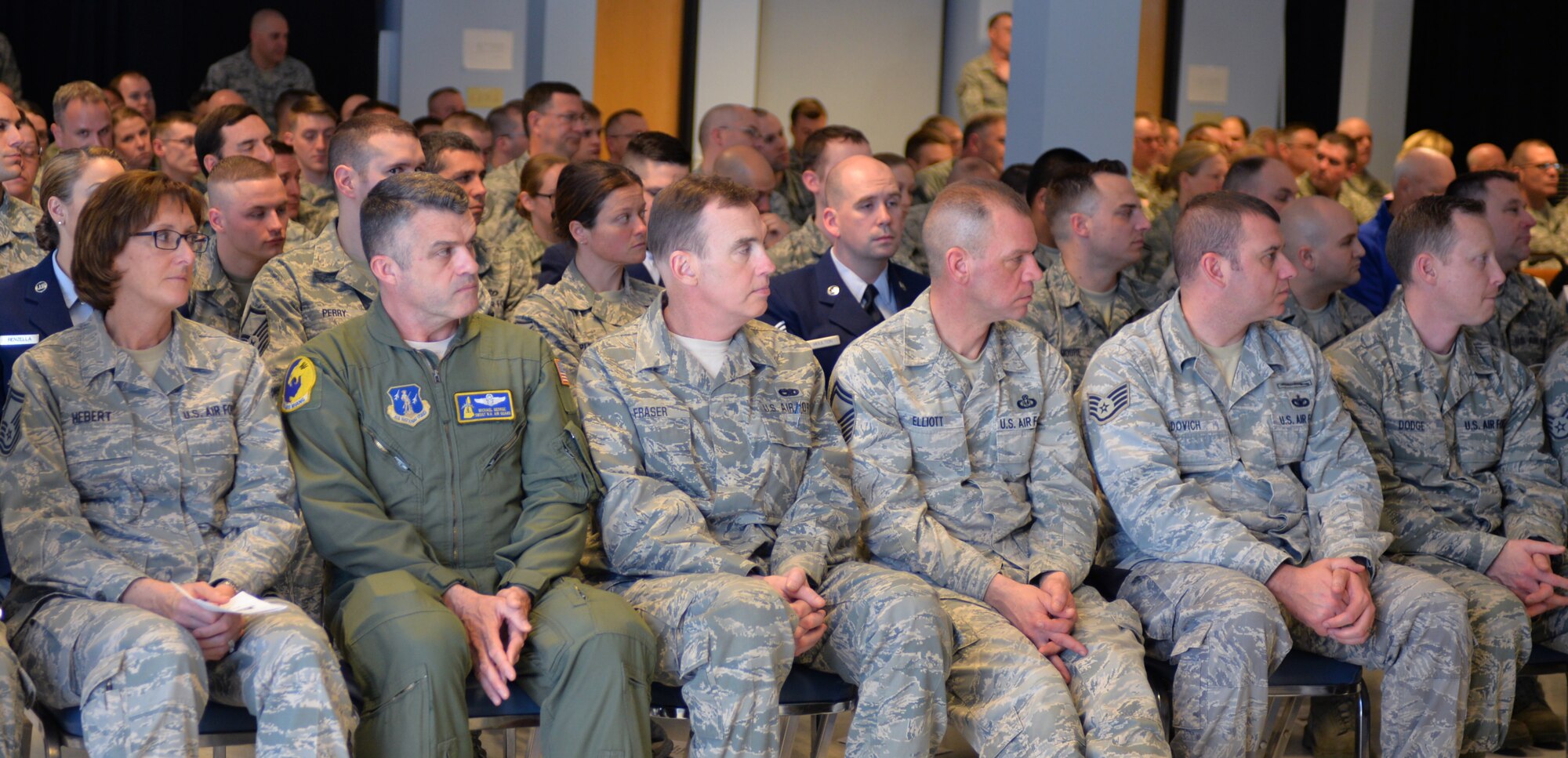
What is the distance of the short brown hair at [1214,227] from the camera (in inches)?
124

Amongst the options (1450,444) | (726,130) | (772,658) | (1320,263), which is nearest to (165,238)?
(772,658)

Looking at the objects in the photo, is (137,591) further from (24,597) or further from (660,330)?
(660,330)

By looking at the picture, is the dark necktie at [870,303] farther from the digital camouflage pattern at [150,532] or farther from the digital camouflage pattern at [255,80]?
the digital camouflage pattern at [255,80]

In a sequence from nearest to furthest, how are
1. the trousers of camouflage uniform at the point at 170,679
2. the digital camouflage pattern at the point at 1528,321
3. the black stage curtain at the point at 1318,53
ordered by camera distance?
the trousers of camouflage uniform at the point at 170,679 → the digital camouflage pattern at the point at 1528,321 → the black stage curtain at the point at 1318,53

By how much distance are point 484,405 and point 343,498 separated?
1.00ft

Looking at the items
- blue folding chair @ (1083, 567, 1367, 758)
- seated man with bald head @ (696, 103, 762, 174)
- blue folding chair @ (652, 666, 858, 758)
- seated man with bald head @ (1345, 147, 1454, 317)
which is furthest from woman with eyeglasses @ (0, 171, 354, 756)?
seated man with bald head @ (696, 103, 762, 174)

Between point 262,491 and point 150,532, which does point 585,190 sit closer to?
point 262,491

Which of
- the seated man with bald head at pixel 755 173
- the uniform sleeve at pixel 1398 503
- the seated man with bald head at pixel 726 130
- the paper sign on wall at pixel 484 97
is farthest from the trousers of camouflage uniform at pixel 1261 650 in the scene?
the paper sign on wall at pixel 484 97

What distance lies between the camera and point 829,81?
10484 millimetres

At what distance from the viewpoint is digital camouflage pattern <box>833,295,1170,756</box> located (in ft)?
9.31

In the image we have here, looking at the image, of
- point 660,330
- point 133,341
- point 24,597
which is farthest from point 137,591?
point 660,330

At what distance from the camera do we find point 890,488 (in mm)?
2891

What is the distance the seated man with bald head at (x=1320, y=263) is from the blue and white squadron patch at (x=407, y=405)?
2604 mm

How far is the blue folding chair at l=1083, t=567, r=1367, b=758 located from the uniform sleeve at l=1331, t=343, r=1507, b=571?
0.52m
